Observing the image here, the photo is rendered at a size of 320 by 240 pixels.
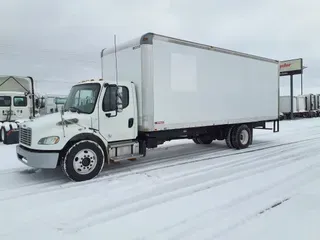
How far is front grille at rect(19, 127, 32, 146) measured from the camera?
6.27m

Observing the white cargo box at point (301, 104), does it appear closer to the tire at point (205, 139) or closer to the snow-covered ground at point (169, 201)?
the tire at point (205, 139)

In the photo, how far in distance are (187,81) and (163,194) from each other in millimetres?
3890

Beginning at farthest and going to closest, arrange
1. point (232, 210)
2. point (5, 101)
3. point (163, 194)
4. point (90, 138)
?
point (5, 101)
point (90, 138)
point (163, 194)
point (232, 210)

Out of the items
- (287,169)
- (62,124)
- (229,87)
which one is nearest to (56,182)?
(62,124)

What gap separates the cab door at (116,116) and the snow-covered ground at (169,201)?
97cm

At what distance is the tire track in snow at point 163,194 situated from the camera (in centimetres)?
438

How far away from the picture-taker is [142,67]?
7.32 meters

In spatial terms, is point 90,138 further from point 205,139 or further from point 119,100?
point 205,139

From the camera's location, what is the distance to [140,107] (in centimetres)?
750

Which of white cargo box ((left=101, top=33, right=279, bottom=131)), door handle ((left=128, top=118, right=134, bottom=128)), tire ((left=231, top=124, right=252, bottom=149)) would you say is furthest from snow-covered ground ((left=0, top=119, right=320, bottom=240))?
tire ((left=231, top=124, right=252, bottom=149))

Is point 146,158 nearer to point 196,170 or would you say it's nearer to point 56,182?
point 196,170

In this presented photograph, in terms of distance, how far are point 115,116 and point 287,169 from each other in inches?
178

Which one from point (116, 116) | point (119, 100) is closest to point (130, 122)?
point (116, 116)

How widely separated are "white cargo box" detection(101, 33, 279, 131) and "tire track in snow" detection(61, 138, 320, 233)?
6.40 feet
